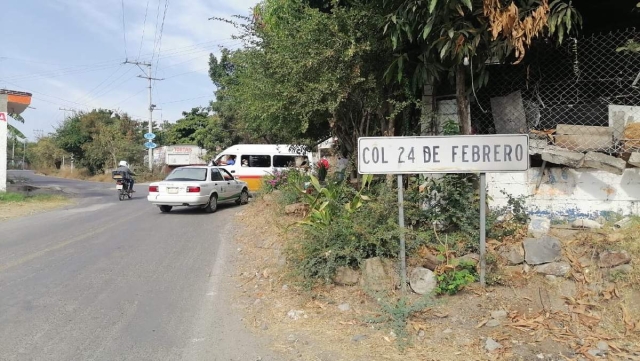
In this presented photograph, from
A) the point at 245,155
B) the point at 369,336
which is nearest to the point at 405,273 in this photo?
the point at 369,336

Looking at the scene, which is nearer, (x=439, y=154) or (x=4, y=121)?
(x=439, y=154)

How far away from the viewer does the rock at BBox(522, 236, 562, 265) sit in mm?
5078

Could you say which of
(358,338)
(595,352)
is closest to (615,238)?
(595,352)

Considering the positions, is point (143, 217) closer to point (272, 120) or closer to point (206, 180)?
point (206, 180)

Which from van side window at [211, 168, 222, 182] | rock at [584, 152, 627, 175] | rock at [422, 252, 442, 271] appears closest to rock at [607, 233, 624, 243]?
rock at [584, 152, 627, 175]

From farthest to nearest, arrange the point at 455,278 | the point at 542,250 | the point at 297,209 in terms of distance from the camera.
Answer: the point at 297,209 < the point at 542,250 < the point at 455,278

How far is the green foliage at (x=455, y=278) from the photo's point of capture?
16.1 ft

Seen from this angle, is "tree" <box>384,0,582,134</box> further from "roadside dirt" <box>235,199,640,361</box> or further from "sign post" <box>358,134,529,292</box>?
"roadside dirt" <box>235,199,640,361</box>

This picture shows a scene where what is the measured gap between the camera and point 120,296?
5762 mm

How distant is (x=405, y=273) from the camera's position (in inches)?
201

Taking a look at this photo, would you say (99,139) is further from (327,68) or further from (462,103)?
(462,103)

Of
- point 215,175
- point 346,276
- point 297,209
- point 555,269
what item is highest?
point 215,175

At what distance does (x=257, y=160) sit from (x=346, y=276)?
1526 cm

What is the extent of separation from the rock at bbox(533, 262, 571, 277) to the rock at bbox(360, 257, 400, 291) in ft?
4.96
